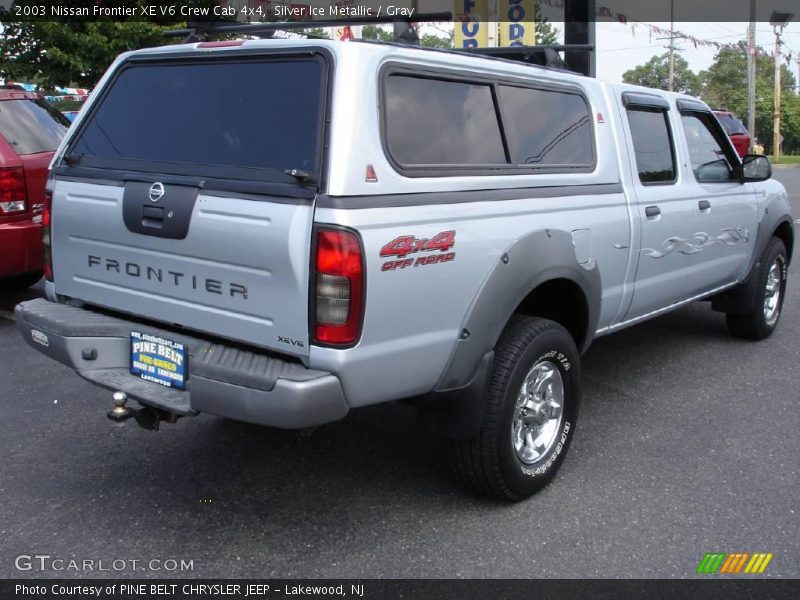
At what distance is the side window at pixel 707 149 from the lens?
5.09 metres

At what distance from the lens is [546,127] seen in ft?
12.6

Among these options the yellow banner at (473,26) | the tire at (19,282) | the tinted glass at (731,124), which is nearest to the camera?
the tire at (19,282)

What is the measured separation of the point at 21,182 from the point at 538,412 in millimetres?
4583

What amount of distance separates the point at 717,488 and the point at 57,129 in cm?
588

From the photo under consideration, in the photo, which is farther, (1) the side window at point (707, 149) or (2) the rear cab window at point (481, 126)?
(1) the side window at point (707, 149)

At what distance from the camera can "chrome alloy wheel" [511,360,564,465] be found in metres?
3.56

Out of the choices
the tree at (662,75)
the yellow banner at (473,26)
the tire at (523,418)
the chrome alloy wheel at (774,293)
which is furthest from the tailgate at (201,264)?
the tree at (662,75)

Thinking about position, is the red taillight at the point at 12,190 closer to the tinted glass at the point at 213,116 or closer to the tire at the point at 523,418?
the tinted glass at the point at 213,116

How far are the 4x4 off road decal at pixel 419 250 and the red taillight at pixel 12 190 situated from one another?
446cm

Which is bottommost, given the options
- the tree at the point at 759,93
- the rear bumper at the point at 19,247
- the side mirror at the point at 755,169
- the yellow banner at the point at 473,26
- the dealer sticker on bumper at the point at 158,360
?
the dealer sticker on bumper at the point at 158,360

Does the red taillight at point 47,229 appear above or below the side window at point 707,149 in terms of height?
below

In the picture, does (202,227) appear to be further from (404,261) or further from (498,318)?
(498,318)

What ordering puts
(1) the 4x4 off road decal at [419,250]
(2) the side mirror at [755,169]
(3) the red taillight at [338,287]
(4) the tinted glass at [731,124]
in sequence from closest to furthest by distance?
(3) the red taillight at [338,287] → (1) the 4x4 off road decal at [419,250] → (2) the side mirror at [755,169] → (4) the tinted glass at [731,124]

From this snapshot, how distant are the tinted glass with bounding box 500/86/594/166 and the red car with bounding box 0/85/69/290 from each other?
3865mm
